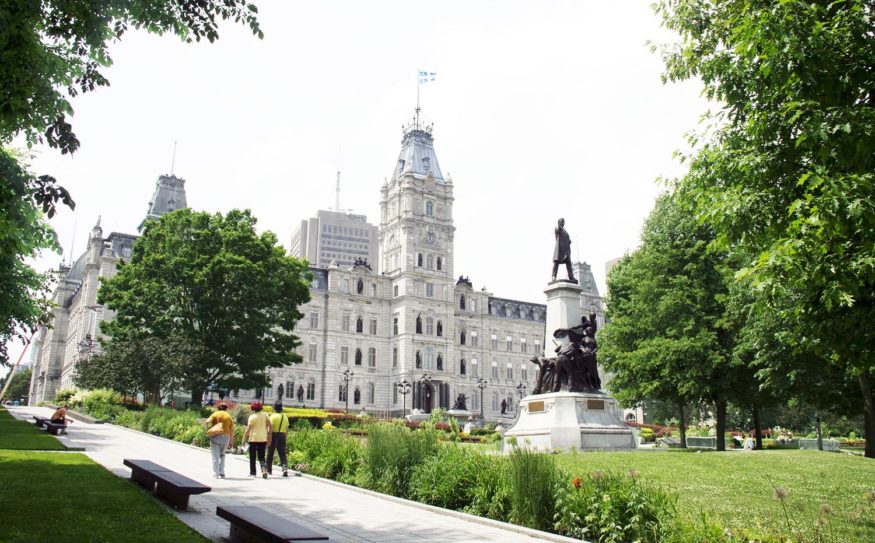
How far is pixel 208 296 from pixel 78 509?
3075cm

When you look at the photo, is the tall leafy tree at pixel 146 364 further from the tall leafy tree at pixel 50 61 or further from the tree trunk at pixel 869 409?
the tree trunk at pixel 869 409

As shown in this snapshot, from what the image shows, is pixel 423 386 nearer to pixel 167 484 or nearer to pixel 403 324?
pixel 403 324

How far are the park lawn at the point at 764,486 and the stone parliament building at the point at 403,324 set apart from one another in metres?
57.5

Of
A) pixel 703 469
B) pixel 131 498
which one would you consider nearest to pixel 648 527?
pixel 131 498

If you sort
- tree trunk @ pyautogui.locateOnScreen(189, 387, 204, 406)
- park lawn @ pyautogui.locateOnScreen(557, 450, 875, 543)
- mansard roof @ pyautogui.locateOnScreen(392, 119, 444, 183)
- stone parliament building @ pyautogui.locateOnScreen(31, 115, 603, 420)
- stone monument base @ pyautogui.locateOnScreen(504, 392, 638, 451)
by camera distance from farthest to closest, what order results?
mansard roof @ pyautogui.locateOnScreen(392, 119, 444, 183)
stone parliament building @ pyautogui.locateOnScreen(31, 115, 603, 420)
tree trunk @ pyautogui.locateOnScreen(189, 387, 204, 406)
stone monument base @ pyautogui.locateOnScreen(504, 392, 638, 451)
park lawn @ pyautogui.locateOnScreen(557, 450, 875, 543)

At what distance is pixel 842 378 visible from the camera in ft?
82.7

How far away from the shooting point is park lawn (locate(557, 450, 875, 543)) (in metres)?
8.84

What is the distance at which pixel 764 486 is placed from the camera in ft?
42.1

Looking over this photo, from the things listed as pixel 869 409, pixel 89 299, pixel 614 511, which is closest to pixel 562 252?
pixel 869 409

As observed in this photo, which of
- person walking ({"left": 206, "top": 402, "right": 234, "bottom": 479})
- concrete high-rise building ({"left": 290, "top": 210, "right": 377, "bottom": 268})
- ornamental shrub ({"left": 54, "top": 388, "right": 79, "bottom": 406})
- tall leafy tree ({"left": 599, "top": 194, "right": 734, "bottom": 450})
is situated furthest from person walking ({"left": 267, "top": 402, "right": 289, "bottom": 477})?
concrete high-rise building ({"left": 290, "top": 210, "right": 377, "bottom": 268})

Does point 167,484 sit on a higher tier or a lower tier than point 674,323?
lower

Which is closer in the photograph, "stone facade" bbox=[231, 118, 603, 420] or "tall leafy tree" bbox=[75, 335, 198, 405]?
"tall leafy tree" bbox=[75, 335, 198, 405]

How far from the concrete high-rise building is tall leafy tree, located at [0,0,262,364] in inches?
5047

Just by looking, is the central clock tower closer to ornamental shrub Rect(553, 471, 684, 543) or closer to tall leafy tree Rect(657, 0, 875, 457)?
tall leafy tree Rect(657, 0, 875, 457)
